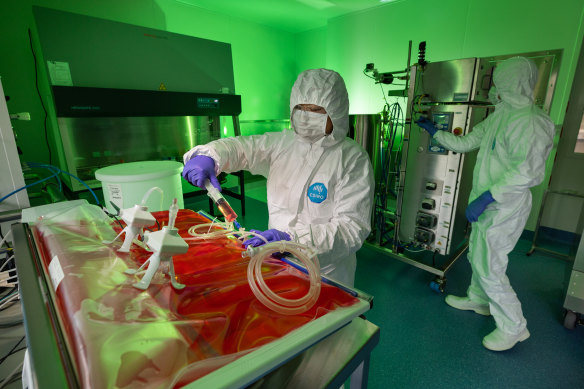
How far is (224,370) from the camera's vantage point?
40cm

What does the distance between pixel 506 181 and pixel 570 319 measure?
3.57 ft

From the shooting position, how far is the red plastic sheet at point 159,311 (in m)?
0.39

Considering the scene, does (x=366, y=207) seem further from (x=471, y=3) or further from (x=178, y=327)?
(x=471, y=3)

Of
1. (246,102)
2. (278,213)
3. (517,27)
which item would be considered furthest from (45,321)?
(246,102)

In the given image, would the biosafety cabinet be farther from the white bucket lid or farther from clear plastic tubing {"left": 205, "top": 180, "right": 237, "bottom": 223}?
clear plastic tubing {"left": 205, "top": 180, "right": 237, "bottom": 223}

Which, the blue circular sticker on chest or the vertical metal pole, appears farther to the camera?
the vertical metal pole

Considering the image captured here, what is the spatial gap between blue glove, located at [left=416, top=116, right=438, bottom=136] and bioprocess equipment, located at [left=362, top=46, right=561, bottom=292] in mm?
56

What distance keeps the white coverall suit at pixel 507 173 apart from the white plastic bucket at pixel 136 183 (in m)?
1.72

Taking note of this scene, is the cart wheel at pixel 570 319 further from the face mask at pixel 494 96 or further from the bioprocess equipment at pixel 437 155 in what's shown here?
the face mask at pixel 494 96

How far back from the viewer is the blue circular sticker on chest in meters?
1.18


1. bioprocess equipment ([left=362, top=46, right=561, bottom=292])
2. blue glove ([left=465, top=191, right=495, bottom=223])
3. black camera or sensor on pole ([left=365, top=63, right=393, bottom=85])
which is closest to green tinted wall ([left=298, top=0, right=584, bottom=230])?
bioprocess equipment ([left=362, top=46, right=561, bottom=292])

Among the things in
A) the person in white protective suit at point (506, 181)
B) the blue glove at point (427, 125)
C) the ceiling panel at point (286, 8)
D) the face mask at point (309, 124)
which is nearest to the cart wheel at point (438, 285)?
the person in white protective suit at point (506, 181)

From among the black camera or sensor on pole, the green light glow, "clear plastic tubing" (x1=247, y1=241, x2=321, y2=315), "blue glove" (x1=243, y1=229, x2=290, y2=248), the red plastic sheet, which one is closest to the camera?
the red plastic sheet

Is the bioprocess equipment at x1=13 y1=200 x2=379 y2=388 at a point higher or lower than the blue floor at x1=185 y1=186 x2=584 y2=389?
higher
